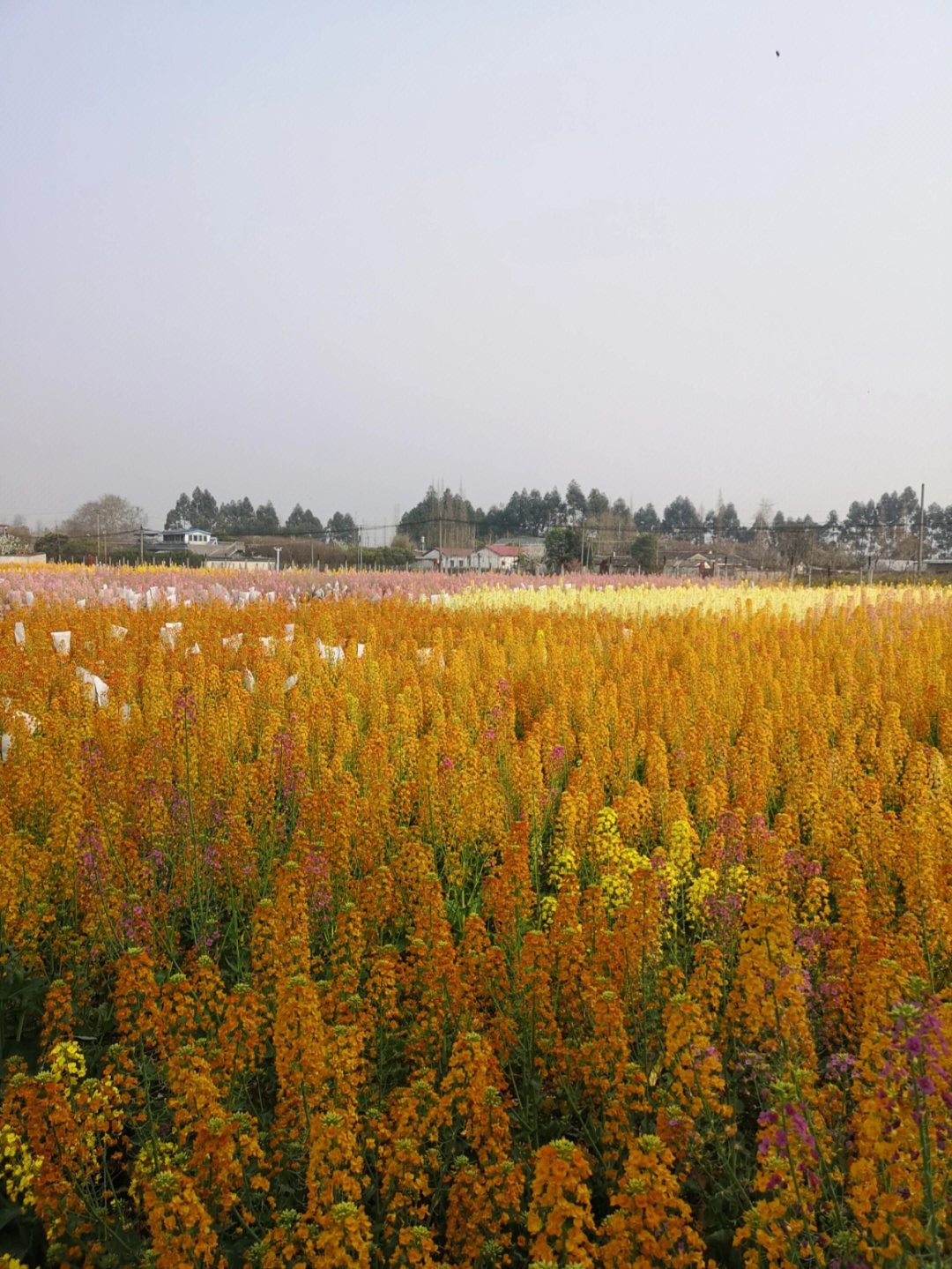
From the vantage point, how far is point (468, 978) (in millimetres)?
3105

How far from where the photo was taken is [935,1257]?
1.68 metres

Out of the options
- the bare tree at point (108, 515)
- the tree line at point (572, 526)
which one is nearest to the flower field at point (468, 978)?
the tree line at point (572, 526)

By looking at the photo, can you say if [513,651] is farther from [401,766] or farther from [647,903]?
[647,903]

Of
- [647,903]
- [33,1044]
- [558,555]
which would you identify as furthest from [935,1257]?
[558,555]

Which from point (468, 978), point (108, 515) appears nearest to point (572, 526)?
point (108, 515)

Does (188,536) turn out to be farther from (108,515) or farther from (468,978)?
(468,978)

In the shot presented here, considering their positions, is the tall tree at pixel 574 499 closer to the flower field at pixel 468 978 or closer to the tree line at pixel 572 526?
the tree line at pixel 572 526

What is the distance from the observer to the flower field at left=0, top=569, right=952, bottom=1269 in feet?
6.51

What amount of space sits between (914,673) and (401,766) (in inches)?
213

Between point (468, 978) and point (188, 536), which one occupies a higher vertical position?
point (188, 536)

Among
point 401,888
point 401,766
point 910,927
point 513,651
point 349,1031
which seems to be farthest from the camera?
point 513,651

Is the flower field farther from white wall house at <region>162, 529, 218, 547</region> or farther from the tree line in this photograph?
white wall house at <region>162, 529, 218, 547</region>

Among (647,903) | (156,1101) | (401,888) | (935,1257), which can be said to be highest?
(647,903)

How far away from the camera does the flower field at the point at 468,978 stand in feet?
6.51
